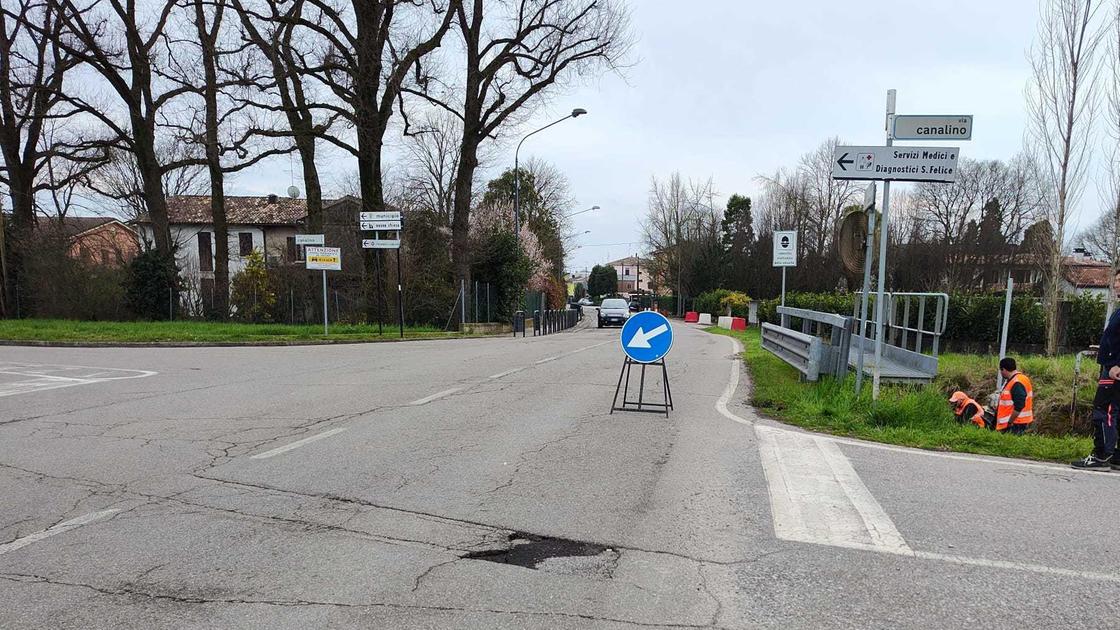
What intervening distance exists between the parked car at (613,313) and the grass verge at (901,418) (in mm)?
32339

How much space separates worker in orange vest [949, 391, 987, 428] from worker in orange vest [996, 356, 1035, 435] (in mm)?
252

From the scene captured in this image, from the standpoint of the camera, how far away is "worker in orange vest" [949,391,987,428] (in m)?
8.60

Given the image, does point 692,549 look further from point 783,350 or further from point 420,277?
point 420,277

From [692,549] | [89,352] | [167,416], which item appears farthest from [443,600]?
[89,352]

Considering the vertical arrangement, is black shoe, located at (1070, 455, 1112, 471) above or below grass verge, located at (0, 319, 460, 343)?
above

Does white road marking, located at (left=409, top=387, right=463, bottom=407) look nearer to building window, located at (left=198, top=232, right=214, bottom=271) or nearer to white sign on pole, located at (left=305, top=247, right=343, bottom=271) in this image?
white sign on pole, located at (left=305, top=247, right=343, bottom=271)

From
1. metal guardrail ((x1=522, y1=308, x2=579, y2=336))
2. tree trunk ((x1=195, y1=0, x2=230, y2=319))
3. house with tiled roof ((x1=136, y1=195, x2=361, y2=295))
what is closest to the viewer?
tree trunk ((x1=195, y1=0, x2=230, y2=319))

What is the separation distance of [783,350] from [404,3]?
66.6ft

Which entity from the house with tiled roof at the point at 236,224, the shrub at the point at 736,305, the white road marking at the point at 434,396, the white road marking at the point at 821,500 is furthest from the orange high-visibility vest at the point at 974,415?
the house with tiled roof at the point at 236,224

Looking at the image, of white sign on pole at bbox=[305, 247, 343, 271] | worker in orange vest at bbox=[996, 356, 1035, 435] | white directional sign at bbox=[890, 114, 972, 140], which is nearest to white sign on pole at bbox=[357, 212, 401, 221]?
white sign on pole at bbox=[305, 247, 343, 271]

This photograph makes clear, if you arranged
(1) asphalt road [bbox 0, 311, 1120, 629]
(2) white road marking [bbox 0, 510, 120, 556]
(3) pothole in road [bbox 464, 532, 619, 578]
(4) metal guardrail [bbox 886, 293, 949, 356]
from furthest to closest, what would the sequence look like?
(4) metal guardrail [bbox 886, 293, 949, 356], (2) white road marking [bbox 0, 510, 120, 556], (3) pothole in road [bbox 464, 532, 619, 578], (1) asphalt road [bbox 0, 311, 1120, 629]

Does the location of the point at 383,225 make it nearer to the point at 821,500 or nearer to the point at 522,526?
the point at 522,526

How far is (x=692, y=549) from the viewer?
402 cm

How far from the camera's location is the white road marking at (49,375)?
1062 centimetres
